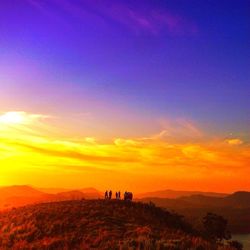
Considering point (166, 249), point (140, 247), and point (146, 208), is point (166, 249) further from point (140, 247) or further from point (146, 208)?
point (146, 208)

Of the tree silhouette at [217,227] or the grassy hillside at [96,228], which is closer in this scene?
the grassy hillside at [96,228]

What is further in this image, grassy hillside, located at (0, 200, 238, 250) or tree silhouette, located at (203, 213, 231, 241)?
tree silhouette, located at (203, 213, 231, 241)

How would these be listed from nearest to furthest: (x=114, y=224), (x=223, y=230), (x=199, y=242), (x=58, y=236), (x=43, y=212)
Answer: (x=199, y=242)
(x=58, y=236)
(x=114, y=224)
(x=43, y=212)
(x=223, y=230)

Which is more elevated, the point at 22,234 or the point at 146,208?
the point at 146,208

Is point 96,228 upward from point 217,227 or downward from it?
downward

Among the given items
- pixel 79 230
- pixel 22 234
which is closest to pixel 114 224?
pixel 79 230

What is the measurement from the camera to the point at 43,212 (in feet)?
165

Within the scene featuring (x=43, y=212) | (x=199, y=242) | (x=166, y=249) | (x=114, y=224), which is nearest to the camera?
(x=166, y=249)

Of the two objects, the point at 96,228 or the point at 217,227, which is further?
the point at 217,227

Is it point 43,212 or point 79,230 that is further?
point 43,212

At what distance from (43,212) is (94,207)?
18.6ft

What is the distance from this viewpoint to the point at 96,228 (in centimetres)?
4081

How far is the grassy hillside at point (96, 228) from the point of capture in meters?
33.5

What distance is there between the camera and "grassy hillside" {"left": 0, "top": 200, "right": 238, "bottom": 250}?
110ft
